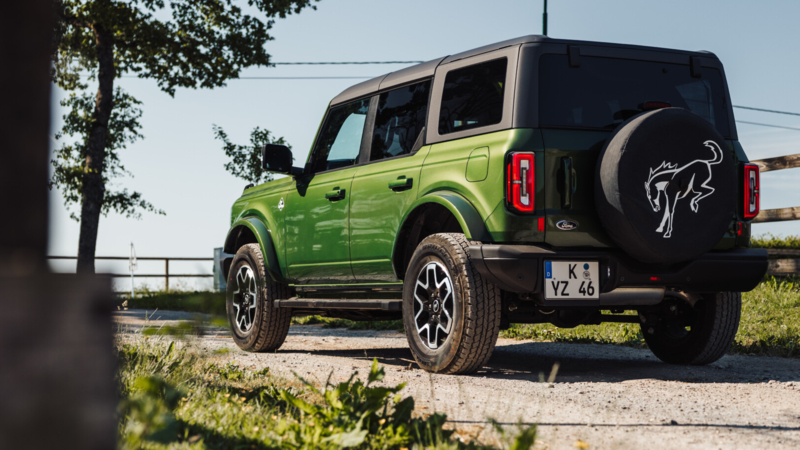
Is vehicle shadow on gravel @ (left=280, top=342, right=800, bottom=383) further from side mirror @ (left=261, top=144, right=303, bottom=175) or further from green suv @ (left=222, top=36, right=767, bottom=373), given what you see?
side mirror @ (left=261, top=144, right=303, bottom=175)

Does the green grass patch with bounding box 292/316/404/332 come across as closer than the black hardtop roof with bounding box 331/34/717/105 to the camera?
No

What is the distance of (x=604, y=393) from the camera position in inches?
166

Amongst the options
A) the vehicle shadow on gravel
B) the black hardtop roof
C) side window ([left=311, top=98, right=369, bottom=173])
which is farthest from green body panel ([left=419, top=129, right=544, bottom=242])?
side window ([left=311, top=98, right=369, bottom=173])

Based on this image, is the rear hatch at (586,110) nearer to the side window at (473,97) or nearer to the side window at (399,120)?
Answer: the side window at (473,97)

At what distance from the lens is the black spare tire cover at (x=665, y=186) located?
4379mm

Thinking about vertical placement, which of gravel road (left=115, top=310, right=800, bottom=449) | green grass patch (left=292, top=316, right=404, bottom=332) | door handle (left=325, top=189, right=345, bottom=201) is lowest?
gravel road (left=115, top=310, right=800, bottom=449)

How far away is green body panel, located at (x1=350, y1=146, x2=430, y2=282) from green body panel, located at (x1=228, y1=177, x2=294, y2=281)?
1.13 m

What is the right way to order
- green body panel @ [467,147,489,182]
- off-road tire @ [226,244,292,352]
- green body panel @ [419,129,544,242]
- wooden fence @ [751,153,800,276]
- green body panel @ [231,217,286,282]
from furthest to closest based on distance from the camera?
1. wooden fence @ [751,153,800,276]
2. green body panel @ [231,217,286,282]
3. off-road tire @ [226,244,292,352]
4. green body panel @ [467,147,489,182]
5. green body panel @ [419,129,544,242]

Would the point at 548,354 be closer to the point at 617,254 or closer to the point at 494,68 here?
the point at 617,254

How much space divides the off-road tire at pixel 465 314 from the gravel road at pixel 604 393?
0.11m

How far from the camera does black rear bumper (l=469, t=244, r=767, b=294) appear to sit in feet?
14.5

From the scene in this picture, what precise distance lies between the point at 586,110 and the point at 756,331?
3578 millimetres

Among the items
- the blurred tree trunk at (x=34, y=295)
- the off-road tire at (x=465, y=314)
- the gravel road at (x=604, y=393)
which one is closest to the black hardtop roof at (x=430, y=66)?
the off-road tire at (x=465, y=314)

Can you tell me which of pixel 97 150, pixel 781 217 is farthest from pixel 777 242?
pixel 97 150
